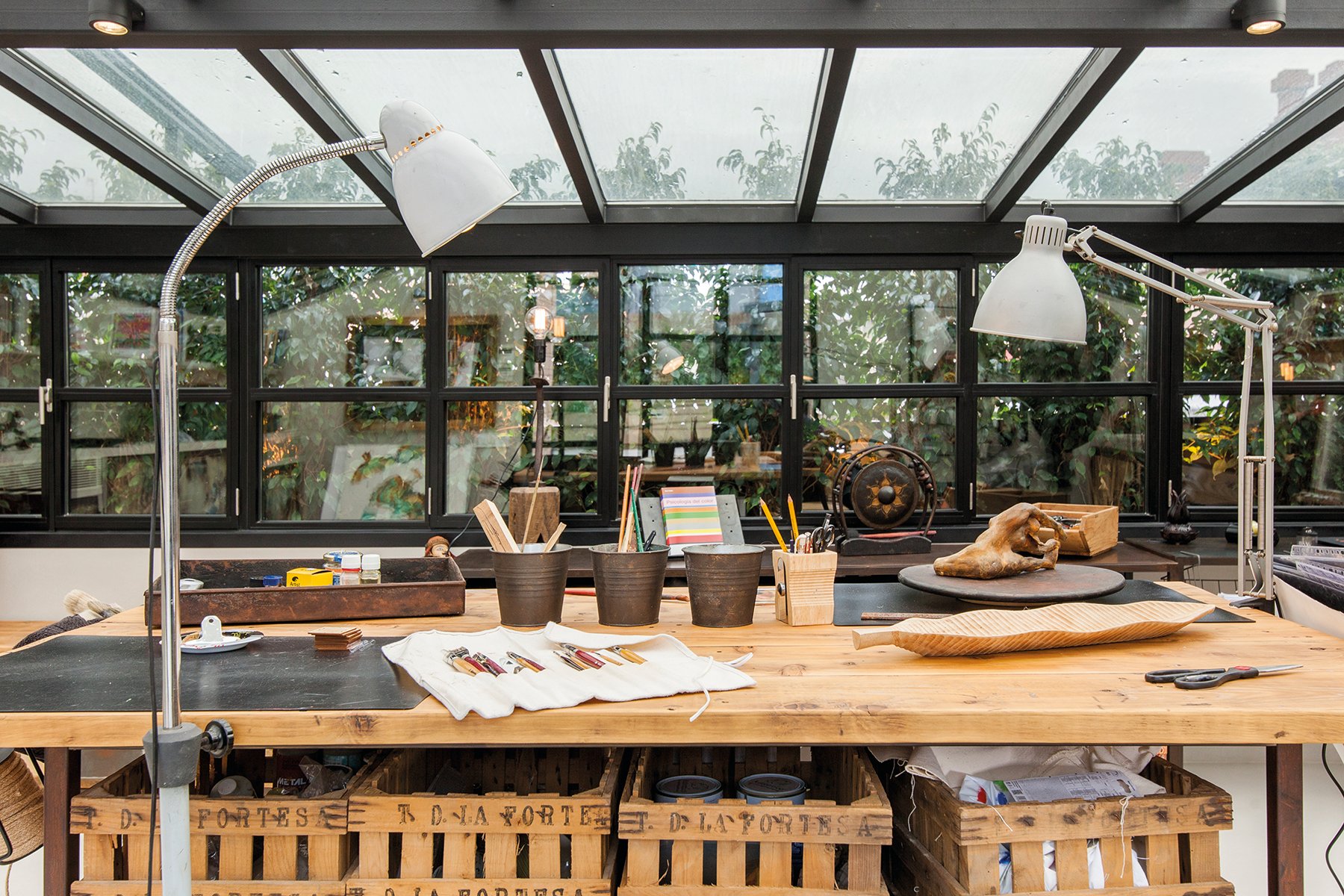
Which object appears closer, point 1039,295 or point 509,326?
point 1039,295

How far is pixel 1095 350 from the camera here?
456 centimetres

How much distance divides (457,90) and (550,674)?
2.70 m

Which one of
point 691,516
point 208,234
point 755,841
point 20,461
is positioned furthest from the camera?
point 20,461

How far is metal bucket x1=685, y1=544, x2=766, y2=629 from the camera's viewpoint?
1868 mm

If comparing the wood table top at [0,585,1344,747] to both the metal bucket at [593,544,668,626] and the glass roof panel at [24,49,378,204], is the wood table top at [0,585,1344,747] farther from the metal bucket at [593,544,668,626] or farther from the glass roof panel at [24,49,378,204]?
the glass roof panel at [24,49,378,204]

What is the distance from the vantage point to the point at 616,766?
64.4 inches

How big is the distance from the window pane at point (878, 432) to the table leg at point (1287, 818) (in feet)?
10.0

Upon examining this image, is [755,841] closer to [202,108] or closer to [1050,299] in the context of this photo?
[1050,299]

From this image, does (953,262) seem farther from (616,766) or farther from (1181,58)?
(616,766)

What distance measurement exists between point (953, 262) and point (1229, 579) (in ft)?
6.53

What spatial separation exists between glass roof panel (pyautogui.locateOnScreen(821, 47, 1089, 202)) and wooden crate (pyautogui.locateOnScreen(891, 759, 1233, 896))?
2648 millimetres

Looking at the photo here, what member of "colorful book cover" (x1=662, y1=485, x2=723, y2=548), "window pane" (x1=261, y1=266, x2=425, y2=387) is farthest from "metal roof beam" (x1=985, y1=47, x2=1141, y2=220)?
"window pane" (x1=261, y1=266, x2=425, y2=387)

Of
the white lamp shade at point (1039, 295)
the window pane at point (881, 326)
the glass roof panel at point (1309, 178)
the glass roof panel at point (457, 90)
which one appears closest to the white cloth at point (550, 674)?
the white lamp shade at point (1039, 295)

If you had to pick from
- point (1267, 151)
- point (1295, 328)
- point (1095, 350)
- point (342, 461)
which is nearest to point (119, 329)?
point (342, 461)
